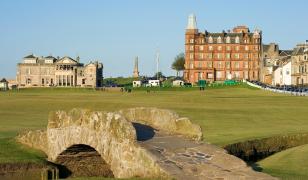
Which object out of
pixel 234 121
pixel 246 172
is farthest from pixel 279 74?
pixel 246 172

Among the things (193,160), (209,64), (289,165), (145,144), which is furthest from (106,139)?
(209,64)

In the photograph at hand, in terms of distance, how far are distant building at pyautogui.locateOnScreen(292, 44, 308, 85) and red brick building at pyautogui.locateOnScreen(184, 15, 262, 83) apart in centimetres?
3254

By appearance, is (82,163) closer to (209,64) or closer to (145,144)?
(145,144)

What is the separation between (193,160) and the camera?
17797 mm

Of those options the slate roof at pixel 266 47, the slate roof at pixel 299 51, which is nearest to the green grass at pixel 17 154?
the slate roof at pixel 299 51

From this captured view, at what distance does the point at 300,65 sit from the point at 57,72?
77.1 metres

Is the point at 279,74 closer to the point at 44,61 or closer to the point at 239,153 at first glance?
the point at 44,61

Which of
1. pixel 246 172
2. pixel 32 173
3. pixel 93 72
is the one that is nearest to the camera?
pixel 246 172

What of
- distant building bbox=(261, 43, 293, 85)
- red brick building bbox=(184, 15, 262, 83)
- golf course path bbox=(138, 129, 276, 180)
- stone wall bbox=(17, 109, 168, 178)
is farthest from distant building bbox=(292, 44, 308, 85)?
golf course path bbox=(138, 129, 276, 180)

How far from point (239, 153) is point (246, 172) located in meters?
12.5

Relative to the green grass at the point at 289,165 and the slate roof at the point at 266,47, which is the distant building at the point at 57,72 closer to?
the slate roof at the point at 266,47

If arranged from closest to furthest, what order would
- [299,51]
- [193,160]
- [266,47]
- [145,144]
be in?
[193,160] → [145,144] → [299,51] → [266,47]

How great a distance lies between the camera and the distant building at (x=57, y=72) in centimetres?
19338

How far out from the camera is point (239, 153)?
29.5 metres
